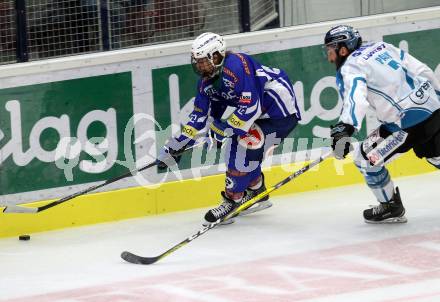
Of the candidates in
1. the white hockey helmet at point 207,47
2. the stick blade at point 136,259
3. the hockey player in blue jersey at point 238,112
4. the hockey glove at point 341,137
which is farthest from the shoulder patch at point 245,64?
the stick blade at point 136,259

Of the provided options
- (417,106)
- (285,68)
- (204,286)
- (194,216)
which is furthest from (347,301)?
(285,68)

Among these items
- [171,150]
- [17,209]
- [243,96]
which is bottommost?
[17,209]

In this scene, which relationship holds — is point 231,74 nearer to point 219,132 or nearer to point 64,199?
point 219,132

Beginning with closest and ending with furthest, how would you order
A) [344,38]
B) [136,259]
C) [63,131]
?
[136,259]
[344,38]
[63,131]

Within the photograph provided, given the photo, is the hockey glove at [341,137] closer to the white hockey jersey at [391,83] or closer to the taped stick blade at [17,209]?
the white hockey jersey at [391,83]

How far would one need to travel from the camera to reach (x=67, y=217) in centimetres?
693

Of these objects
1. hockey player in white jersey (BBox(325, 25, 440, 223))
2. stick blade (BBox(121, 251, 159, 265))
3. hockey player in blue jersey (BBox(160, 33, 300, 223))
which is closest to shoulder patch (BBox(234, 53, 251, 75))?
hockey player in blue jersey (BBox(160, 33, 300, 223))

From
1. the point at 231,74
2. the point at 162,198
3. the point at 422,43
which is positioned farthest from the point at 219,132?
the point at 422,43

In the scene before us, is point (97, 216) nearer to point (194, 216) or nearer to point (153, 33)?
point (194, 216)

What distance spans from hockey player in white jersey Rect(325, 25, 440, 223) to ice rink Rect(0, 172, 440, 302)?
439mm

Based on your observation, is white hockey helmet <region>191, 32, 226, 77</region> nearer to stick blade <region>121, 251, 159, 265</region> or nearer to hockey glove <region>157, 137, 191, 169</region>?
hockey glove <region>157, 137, 191, 169</region>

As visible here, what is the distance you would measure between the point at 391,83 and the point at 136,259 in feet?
5.16

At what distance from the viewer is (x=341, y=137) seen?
5.60 m

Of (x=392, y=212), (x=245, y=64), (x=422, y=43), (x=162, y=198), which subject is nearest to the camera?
(x=392, y=212)
